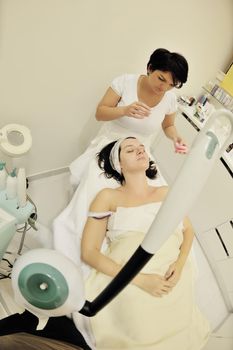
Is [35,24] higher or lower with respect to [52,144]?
higher

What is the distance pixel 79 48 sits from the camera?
1.59 meters

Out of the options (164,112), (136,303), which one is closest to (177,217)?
(136,303)

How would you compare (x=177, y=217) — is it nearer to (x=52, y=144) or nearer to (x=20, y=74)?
(x=20, y=74)

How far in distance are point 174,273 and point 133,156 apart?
593 millimetres

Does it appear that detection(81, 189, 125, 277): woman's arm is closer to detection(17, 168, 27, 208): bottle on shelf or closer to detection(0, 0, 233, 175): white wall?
detection(17, 168, 27, 208): bottle on shelf

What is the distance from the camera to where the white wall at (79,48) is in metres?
1.44

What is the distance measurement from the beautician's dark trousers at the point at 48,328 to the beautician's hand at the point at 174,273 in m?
0.45

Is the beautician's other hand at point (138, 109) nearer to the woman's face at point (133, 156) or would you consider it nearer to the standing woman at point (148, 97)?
the standing woman at point (148, 97)

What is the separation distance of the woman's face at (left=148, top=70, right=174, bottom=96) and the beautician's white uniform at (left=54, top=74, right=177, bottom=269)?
147 millimetres

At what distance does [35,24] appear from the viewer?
4.64ft

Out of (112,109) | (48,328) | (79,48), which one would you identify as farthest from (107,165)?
(48,328)

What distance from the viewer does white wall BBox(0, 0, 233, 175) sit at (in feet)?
4.74

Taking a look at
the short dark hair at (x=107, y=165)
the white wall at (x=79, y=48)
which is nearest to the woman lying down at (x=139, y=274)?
the short dark hair at (x=107, y=165)

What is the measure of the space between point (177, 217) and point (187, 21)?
1526mm
